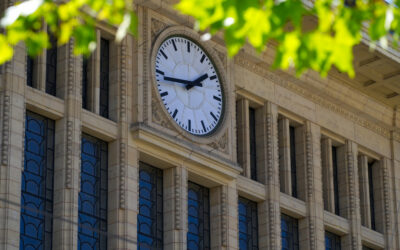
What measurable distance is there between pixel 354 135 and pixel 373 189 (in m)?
2.04

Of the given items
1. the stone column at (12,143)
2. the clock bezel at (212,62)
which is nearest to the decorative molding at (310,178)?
the clock bezel at (212,62)

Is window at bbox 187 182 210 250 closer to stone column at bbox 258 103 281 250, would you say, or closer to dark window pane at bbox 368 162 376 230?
stone column at bbox 258 103 281 250

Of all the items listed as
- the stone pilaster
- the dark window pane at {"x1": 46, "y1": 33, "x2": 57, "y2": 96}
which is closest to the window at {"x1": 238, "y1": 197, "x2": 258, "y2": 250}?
the stone pilaster

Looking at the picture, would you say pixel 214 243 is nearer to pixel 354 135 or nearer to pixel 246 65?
pixel 246 65

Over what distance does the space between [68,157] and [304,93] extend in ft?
31.7

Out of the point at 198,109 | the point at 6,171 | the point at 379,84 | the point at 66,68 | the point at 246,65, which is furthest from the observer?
the point at 379,84

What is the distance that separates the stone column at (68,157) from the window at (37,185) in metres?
0.14

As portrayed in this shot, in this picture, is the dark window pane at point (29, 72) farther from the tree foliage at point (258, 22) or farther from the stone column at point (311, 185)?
the tree foliage at point (258, 22)

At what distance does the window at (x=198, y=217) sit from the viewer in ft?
96.5

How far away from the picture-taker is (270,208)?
3134 cm

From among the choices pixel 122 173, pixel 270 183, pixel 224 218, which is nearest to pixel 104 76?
pixel 122 173

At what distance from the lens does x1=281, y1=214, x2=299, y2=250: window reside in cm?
3231

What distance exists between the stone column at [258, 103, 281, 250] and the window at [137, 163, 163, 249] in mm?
3595

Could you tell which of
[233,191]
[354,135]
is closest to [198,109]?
[233,191]
